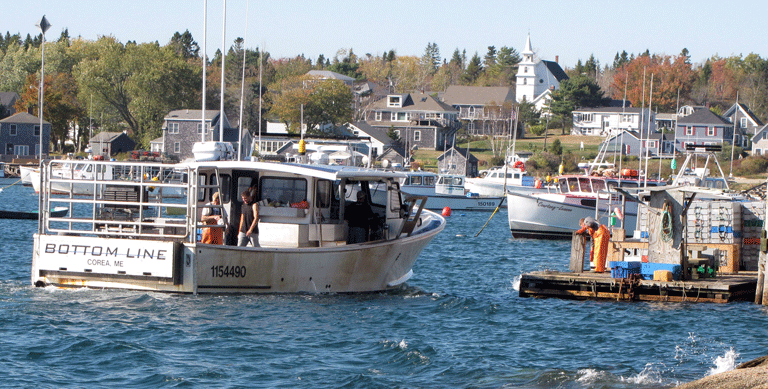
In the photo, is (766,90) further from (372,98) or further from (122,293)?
(122,293)

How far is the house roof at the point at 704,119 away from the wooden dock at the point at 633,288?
268 ft

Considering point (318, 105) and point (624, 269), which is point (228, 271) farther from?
point (318, 105)

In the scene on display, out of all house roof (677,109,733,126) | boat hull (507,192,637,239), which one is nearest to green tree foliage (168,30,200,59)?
house roof (677,109,733,126)

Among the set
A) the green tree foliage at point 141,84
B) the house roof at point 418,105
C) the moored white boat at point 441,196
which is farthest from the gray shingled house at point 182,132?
the moored white boat at point 441,196

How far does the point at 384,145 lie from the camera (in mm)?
88375

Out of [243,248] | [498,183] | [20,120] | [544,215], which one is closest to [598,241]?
[243,248]

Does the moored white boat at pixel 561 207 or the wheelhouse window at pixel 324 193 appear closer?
the wheelhouse window at pixel 324 193

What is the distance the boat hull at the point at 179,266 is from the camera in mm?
15758

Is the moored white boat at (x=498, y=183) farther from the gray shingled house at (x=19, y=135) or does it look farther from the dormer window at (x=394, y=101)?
the gray shingled house at (x=19, y=135)

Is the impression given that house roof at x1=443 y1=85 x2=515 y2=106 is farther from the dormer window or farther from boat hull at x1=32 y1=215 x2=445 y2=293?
boat hull at x1=32 y1=215 x2=445 y2=293

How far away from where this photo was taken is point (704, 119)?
96.9 meters

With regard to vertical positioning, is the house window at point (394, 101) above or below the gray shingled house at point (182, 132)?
above

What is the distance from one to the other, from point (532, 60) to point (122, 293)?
117836 mm

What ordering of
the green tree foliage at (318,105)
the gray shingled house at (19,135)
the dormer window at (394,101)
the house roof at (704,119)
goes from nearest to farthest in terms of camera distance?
the gray shingled house at (19,135) → the green tree foliage at (318,105) → the house roof at (704,119) → the dormer window at (394,101)
